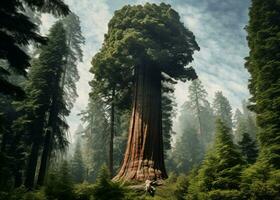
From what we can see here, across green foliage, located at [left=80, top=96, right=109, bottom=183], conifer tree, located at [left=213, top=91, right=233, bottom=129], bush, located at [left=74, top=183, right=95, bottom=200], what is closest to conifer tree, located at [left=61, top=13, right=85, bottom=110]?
green foliage, located at [left=80, top=96, right=109, bottom=183]

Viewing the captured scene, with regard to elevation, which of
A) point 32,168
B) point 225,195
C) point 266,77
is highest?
point 266,77

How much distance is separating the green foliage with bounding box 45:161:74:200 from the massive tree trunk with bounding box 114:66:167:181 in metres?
4.34

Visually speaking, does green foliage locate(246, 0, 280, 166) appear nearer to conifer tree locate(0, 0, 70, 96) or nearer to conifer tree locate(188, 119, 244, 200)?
conifer tree locate(188, 119, 244, 200)

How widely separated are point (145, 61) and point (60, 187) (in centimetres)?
1017

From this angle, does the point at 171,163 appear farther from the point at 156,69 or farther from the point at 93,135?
the point at 156,69

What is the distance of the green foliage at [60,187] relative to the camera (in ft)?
38.3

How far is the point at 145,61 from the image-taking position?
19844 millimetres

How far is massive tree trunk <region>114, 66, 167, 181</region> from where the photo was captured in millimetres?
16078

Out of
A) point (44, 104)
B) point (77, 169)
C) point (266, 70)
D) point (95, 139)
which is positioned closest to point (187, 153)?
point (95, 139)

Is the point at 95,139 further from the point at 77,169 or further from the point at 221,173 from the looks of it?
the point at 221,173

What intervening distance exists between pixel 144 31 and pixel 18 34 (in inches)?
363

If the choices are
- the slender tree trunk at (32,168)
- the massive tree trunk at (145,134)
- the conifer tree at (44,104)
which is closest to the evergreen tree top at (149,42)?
the massive tree trunk at (145,134)

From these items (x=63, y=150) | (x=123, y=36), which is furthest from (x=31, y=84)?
(x=123, y=36)

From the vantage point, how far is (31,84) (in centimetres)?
2450
